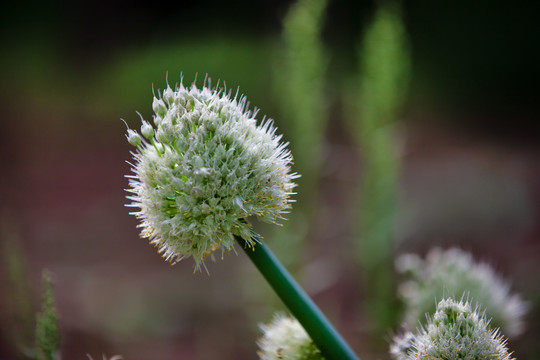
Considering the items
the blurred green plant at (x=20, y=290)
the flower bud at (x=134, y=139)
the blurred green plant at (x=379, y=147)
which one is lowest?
the blurred green plant at (x=20, y=290)

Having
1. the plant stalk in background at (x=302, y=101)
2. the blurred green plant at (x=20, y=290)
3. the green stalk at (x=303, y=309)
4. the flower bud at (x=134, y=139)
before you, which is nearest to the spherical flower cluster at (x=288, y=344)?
the green stalk at (x=303, y=309)

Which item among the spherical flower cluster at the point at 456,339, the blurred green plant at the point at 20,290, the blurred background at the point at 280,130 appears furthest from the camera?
the blurred background at the point at 280,130

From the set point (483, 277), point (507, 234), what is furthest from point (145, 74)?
point (483, 277)

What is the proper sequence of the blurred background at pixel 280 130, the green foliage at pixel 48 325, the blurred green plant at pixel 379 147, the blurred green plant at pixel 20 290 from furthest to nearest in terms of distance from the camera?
the blurred background at pixel 280 130
the blurred green plant at pixel 379 147
the blurred green plant at pixel 20 290
the green foliage at pixel 48 325

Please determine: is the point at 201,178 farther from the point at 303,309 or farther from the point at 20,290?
the point at 20,290

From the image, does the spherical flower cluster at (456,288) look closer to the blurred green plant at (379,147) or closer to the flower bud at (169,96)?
the flower bud at (169,96)

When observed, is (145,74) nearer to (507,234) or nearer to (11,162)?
(11,162)

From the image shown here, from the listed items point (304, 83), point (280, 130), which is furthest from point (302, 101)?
point (280, 130)
